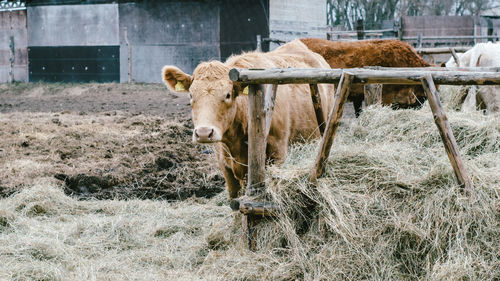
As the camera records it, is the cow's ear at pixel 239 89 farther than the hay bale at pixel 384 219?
Yes

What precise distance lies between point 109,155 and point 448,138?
5696mm

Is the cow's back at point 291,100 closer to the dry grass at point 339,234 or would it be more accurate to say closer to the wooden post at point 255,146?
the dry grass at point 339,234

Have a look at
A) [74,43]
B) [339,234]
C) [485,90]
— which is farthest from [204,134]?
[74,43]

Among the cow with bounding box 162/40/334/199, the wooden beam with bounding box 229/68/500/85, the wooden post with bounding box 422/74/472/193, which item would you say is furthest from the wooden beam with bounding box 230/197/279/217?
the wooden post with bounding box 422/74/472/193

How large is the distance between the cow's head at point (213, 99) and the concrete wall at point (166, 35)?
17012 millimetres

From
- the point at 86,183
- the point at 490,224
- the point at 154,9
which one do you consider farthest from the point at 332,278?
the point at 154,9

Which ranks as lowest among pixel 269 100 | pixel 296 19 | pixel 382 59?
pixel 269 100

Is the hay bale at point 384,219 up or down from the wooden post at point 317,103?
down

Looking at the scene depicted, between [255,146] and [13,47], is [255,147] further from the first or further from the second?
[13,47]

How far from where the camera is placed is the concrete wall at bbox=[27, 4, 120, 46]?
2312cm

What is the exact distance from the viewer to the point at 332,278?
371cm

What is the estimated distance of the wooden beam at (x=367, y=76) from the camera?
12.7 feet

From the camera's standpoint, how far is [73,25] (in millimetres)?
23500

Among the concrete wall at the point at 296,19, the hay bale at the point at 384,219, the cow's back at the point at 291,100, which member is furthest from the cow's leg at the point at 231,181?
the concrete wall at the point at 296,19
